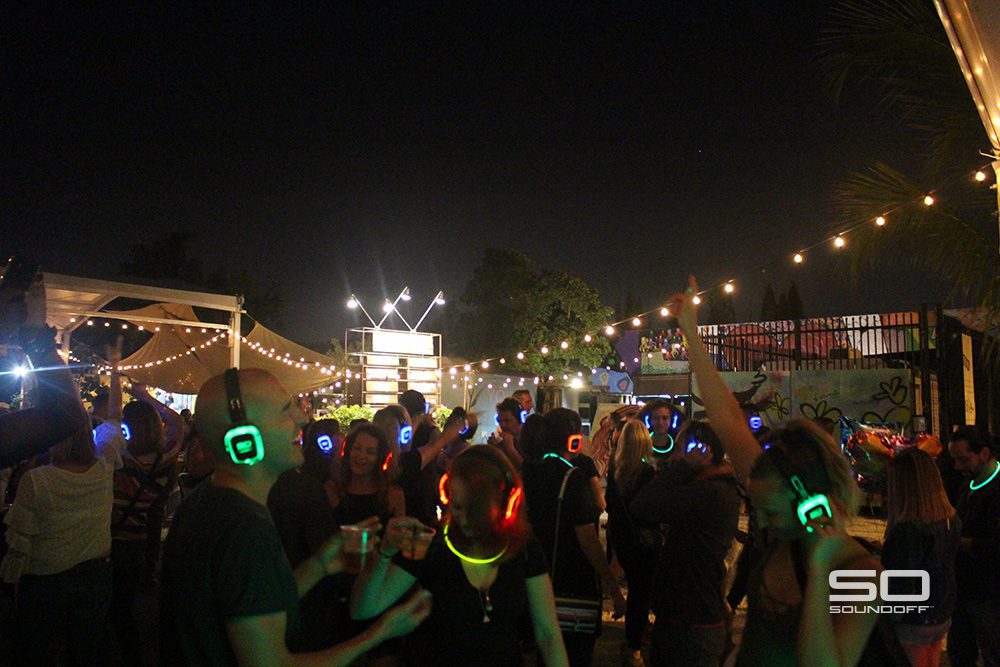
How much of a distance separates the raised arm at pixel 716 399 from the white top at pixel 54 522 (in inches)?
131

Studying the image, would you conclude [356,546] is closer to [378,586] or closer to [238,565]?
[378,586]

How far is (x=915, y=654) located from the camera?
3.72 m

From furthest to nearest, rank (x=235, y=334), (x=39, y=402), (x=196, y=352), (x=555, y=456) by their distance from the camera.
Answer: (x=196, y=352)
(x=235, y=334)
(x=555, y=456)
(x=39, y=402)

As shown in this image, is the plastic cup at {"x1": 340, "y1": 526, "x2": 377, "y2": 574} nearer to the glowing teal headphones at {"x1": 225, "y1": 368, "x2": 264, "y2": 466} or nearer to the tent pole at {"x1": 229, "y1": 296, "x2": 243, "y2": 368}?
the glowing teal headphones at {"x1": 225, "y1": 368, "x2": 264, "y2": 466}

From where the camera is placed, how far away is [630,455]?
5.21 meters

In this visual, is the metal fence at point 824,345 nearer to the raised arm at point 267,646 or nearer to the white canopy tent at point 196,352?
the white canopy tent at point 196,352

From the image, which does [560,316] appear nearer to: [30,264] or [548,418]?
[548,418]

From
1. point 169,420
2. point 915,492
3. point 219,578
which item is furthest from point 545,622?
point 169,420

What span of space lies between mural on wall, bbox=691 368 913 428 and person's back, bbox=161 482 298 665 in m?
11.4

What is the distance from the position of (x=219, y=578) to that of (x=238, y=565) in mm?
55

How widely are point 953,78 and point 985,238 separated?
4.10 ft

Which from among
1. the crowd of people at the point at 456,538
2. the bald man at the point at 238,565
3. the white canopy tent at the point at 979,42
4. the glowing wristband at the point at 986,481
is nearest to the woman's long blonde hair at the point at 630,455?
the crowd of people at the point at 456,538

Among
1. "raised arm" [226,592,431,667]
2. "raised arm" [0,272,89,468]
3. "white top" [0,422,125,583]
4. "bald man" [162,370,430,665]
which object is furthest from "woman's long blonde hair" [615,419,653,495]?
"raised arm" [0,272,89,468]

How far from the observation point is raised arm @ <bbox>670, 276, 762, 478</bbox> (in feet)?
8.71
